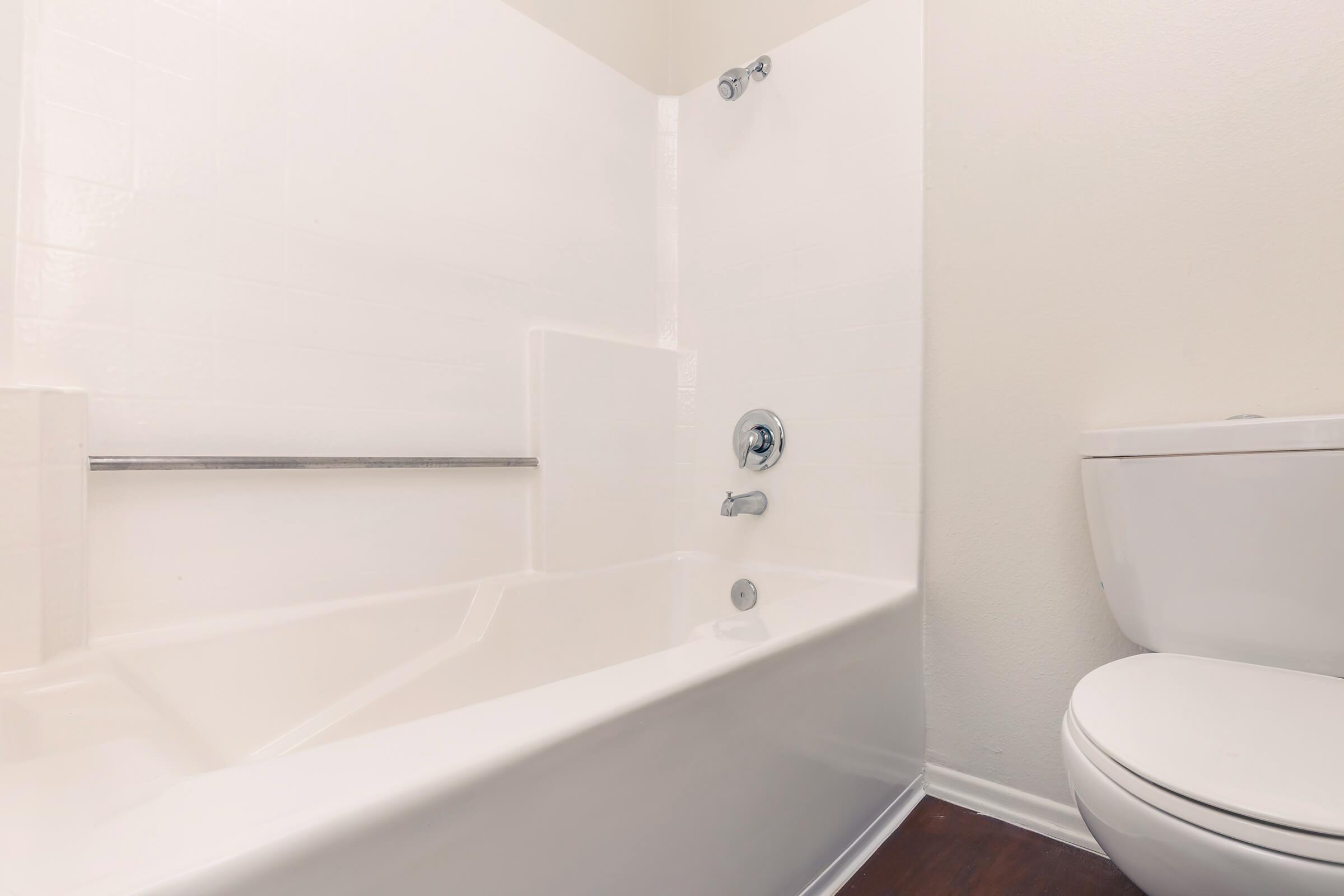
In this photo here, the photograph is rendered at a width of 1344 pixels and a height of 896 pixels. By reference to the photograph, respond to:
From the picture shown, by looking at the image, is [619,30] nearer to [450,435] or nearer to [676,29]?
[676,29]

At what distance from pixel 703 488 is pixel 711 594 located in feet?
0.98

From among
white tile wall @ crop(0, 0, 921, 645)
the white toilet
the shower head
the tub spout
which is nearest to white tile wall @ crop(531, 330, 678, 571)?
white tile wall @ crop(0, 0, 921, 645)

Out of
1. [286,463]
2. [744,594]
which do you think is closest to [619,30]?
[286,463]

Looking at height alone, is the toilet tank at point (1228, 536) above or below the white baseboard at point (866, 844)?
above

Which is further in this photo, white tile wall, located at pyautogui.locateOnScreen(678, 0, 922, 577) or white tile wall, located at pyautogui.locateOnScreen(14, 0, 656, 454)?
white tile wall, located at pyautogui.locateOnScreen(678, 0, 922, 577)

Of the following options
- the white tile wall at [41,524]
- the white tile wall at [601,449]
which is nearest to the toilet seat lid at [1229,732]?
the white tile wall at [601,449]

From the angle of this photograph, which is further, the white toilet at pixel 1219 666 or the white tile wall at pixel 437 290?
the white tile wall at pixel 437 290

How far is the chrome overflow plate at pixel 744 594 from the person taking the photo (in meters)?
1.68

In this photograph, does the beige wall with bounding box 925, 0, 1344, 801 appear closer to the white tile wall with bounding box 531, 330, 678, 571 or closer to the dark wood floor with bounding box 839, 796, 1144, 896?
the dark wood floor with bounding box 839, 796, 1144, 896

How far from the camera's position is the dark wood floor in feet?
3.77

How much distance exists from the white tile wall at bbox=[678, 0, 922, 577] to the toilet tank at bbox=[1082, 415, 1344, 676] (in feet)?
1.41

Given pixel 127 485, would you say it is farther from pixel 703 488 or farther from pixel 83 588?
pixel 703 488

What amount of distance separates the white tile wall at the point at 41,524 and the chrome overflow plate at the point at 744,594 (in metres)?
1.24

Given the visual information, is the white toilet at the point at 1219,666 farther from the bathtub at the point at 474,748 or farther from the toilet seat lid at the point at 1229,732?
the bathtub at the point at 474,748
